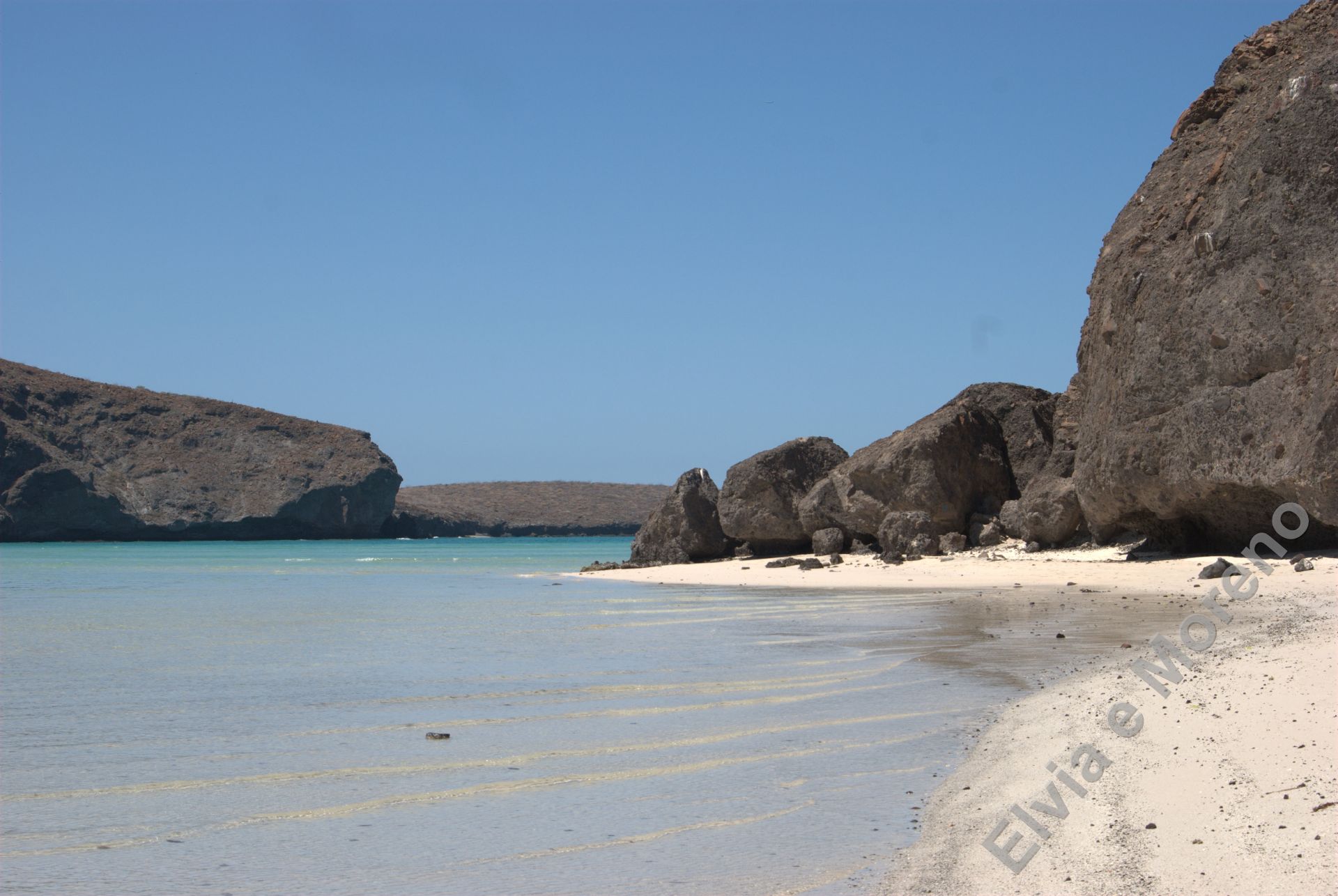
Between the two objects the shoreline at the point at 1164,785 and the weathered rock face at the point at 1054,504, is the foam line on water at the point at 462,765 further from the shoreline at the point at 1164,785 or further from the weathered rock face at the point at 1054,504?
the weathered rock face at the point at 1054,504

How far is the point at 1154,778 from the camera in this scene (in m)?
5.10

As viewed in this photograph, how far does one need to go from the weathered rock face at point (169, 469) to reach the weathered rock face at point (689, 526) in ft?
203

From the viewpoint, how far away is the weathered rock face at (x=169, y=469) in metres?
76.6

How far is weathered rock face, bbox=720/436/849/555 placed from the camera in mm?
27812

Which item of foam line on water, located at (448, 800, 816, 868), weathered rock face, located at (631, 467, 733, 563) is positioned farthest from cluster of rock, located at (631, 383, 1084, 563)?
foam line on water, located at (448, 800, 816, 868)

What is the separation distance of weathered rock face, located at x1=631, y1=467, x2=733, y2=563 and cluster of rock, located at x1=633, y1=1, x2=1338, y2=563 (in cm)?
694

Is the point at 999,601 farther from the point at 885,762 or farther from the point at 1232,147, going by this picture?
the point at 885,762

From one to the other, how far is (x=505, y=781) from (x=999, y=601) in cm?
1097

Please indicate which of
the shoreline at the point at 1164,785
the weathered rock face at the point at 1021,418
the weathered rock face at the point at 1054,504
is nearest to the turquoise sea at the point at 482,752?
the shoreline at the point at 1164,785

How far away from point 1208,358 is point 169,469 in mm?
83076

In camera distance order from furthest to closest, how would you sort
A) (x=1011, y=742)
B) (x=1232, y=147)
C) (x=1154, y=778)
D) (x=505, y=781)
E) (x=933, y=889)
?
1. (x=1232, y=147)
2. (x=1011, y=742)
3. (x=505, y=781)
4. (x=1154, y=778)
5. (x=933, y=889)

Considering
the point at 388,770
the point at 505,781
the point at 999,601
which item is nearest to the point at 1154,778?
the point at 505,781

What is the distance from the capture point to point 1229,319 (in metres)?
15.2

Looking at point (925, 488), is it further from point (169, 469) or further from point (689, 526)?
point (169, 469)
